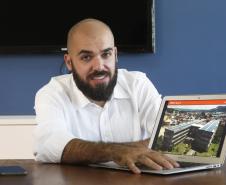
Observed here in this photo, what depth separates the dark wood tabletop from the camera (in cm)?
131

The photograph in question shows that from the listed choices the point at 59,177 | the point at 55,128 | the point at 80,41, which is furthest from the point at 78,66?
the point at 59,177

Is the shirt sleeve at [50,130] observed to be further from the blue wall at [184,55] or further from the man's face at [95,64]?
the blue wall at [184,55]

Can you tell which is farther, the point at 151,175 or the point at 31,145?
the point at 31,145

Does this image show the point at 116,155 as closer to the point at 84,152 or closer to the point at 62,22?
the point at 84,152

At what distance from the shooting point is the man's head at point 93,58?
6.62 ft

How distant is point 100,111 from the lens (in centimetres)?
214

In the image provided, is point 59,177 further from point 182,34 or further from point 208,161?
point 182,34

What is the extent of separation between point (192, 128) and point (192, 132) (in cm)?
1

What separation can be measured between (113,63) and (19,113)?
1267 mm

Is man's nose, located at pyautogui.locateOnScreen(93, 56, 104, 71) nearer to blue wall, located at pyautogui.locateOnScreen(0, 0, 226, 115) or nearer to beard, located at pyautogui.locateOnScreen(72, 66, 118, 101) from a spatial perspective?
beard, located at pyautogui.locateOnScreen(72, 66, 118, 101)

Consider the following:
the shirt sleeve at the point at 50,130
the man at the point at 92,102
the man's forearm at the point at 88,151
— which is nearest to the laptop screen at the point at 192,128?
the man's forearm at the point at 88,151

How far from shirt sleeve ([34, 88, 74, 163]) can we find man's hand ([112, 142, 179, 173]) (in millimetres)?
301

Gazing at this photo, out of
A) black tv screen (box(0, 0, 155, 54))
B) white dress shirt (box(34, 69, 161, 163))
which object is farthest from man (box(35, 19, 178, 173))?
black tv screen (box(0, 0, 155, 54))

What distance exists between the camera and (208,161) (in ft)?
4.87
